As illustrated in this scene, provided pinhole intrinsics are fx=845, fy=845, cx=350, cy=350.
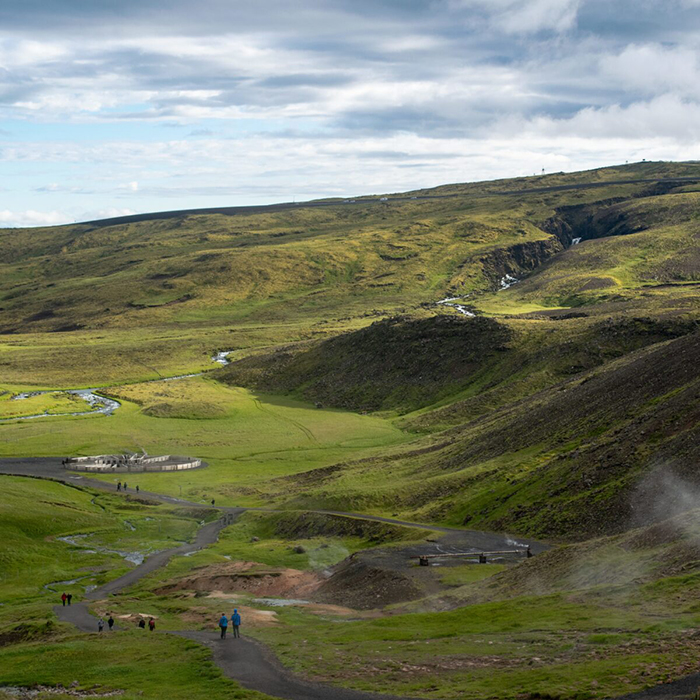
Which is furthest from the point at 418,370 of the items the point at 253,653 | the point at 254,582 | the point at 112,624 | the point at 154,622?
the point at 253,653

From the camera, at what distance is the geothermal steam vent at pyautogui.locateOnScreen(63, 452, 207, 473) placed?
134500 mm

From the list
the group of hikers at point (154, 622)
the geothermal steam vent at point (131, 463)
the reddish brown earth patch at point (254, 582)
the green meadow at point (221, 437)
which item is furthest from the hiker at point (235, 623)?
the geothermal steam vent at point (131, 463)

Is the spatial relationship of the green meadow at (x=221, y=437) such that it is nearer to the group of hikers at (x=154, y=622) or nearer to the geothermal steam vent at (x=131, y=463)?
the geothermal steam vent at (x=131, y=463)

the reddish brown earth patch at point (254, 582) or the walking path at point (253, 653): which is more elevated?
the walking path at point (253, 653)

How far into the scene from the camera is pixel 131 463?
138 metres

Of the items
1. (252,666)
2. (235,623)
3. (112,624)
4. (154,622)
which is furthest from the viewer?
(112,624)

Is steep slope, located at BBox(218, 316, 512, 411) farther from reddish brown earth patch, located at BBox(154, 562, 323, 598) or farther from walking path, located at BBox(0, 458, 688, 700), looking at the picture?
reddish brown earth patch, located at BBox(154, 562, 323, 598)

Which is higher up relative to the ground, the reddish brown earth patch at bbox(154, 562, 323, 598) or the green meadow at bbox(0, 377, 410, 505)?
the green meadow at bbox(0, 377, 410, 505)

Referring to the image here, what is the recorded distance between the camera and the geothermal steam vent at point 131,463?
441 feet

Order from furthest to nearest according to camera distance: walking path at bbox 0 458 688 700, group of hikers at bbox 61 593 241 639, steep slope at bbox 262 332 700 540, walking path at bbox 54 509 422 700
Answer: steep slope at bbox 262 332 700 540 → group of hikers at bbox 61 593 241 639 → walking path at bbox 54 509 422 700 → walking path at bbox 0 458 688 700

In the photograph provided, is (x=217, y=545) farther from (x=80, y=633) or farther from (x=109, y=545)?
(x=80, y=633)

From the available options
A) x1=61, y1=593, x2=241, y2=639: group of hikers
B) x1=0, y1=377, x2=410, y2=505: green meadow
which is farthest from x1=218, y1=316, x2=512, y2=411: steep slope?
x1=61, y1=593, x2=241, y2=639: group of hikers

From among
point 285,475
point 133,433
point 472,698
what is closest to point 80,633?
point 472,698

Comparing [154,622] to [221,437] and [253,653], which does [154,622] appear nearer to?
[253,653]
